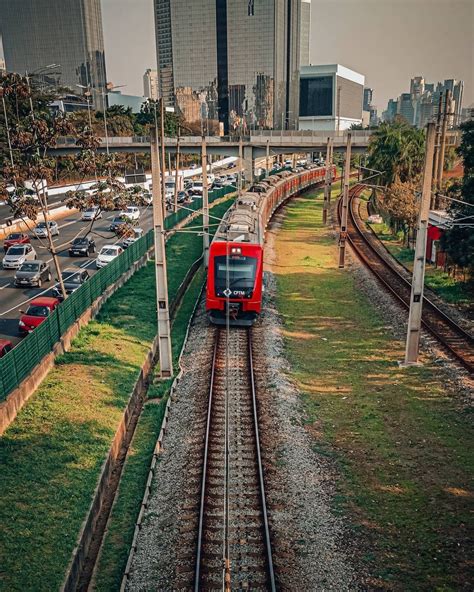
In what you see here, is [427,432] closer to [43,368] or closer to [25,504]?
[25,504]

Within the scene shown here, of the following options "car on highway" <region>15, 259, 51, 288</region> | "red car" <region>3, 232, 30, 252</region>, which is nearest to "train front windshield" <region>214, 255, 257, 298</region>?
"car on highway" <region>15, 259, 51, 288</region>

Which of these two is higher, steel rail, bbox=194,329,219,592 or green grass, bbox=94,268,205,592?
steel rail, bbox=194,329,219,592

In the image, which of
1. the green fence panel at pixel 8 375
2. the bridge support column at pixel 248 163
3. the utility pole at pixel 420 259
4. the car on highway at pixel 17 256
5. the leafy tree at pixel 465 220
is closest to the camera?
the green fence panel at pixel 8 375

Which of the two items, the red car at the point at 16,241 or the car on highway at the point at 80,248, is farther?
the red car at the point at 16,241

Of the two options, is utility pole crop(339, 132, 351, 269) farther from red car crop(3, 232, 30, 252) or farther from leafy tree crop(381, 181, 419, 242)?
red car crop(3, 232, 30, 252)

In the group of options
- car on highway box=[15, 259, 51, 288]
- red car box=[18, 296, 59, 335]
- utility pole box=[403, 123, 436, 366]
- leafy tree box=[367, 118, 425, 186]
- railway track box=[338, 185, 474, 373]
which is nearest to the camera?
utility pole box=[403, 123, 436, 366]

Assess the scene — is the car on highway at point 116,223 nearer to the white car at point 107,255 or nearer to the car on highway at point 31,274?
the white car at point 107,255

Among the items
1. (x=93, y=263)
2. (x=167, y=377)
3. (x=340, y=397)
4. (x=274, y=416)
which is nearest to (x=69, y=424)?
(x=167, y=377)

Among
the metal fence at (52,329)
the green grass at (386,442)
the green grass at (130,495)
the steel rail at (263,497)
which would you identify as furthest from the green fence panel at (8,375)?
the green grass at (386,442)
